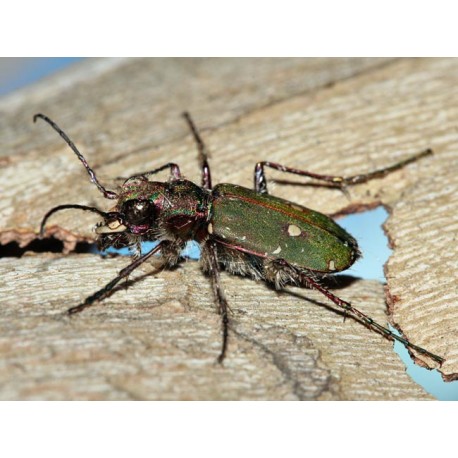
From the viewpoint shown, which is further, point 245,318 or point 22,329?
point 245,318

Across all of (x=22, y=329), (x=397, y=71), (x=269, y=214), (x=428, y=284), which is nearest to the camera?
(x=22, y=329)

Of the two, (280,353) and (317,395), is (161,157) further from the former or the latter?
(317,395)

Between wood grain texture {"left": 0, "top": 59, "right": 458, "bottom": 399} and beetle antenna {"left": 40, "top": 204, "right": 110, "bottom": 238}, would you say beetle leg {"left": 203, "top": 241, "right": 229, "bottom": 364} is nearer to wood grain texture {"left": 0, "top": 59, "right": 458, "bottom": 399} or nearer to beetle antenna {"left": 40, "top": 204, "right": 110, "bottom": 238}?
wood grain texture {"left": 0, "top": 59, "right": 458, "bottom": 399}

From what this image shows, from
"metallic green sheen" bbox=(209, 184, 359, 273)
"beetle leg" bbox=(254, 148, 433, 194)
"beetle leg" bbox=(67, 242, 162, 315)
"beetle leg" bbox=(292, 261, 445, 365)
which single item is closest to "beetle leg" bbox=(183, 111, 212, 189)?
"metallic green sheen" bbox=(209, 184, 359, 273)

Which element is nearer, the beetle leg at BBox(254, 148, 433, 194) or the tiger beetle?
the tiger beetle

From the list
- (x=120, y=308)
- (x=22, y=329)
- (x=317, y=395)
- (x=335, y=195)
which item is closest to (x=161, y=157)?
(x=335, y=195)

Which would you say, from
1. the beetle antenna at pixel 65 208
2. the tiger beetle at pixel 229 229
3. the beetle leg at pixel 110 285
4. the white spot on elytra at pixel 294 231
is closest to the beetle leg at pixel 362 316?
the tiger beetle at pixel 229 229

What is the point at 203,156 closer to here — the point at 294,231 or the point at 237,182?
the point at 237,182
